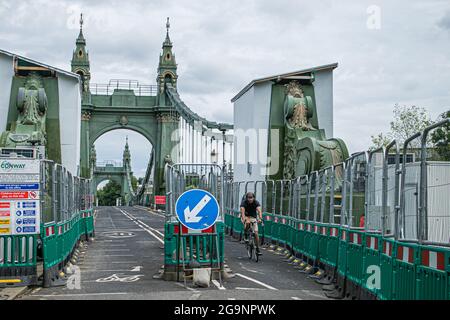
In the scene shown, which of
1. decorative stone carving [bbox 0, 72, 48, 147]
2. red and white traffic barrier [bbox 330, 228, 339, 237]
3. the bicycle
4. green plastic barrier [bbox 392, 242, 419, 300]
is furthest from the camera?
decorative stone carving [bbox 0, 72, 48, 147]

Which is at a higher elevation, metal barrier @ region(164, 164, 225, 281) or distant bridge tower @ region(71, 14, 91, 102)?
distant bridge tower @ region(71, 14, 91, 102)

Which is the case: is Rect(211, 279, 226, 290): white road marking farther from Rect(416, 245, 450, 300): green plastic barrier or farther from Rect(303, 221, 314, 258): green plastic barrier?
Rect(416, 245, 450, 300): green plastic barrier

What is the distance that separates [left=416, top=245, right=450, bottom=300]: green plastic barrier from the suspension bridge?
20 mm

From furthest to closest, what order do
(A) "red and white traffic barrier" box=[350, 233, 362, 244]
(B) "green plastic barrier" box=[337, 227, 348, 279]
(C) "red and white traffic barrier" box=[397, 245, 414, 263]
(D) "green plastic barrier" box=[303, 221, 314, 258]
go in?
(D) "green plastic barrier" box=[303, 221, 314, 258] → (B) "green plastic barrier" box=[337, 227, 348, 279] → (A) "red and white traffic barrier" box=[350, 233, 362, 244] → (C) "red and white traffic barrier" box=[397, 245, 414, 263]

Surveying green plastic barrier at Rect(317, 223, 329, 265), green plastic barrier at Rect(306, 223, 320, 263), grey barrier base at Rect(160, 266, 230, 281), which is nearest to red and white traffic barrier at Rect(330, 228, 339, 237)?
green plastic barrier at Rect(317, 223, 329, 265)

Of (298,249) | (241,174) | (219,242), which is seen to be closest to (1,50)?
(241,174)

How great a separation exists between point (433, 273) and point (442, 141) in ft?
6.44

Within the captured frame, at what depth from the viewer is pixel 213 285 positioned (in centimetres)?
1408

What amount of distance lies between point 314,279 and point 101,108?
88.3 m

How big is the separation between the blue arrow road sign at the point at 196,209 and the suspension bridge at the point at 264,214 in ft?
0.27

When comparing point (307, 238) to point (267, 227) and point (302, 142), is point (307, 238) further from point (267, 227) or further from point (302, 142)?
point (302, 142)

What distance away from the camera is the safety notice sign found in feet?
47.0

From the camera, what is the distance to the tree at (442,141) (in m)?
8.88

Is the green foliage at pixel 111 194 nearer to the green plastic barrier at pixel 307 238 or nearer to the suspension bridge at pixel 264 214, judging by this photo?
the suspension bridge at pixel 264 214
